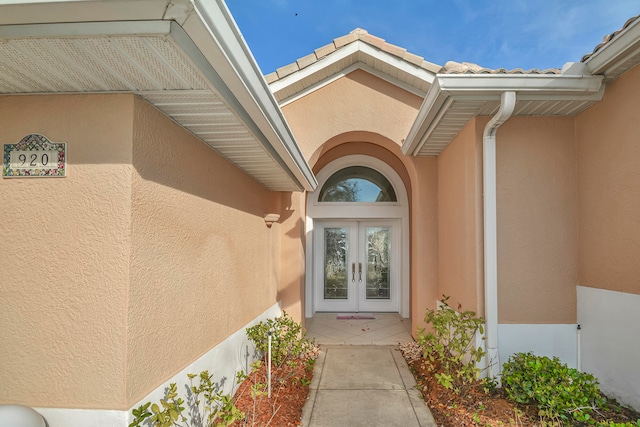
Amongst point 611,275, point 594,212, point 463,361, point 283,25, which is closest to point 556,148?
point 594,212

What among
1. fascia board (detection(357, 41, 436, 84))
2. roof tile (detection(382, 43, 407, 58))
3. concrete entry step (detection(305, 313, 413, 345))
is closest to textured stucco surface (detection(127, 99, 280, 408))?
concrete entry step (detection(305, 313, 413, 345))

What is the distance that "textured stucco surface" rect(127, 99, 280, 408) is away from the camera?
2.68 metres

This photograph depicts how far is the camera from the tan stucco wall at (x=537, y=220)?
4758mm

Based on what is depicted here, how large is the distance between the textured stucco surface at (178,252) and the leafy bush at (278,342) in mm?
366

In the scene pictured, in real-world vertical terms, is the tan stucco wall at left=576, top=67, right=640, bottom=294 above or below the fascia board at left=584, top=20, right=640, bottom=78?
below

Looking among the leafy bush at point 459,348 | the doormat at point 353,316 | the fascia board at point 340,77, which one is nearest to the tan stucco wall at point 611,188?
the leafy bush at point 459,348

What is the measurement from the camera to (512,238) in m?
4.84

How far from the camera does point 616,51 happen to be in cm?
361

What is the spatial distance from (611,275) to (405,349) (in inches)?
152

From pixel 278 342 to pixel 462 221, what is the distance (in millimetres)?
3763

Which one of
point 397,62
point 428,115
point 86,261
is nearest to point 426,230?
point 428,115

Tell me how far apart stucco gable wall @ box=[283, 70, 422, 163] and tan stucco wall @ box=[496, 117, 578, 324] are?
8.90ft

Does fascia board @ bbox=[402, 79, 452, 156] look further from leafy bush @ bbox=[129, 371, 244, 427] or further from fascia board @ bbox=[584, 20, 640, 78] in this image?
leafy bush @ bbox=[129, 371, 244, 427]

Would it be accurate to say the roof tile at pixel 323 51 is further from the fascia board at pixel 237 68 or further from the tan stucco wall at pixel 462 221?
the fascia board at pixel 237 68
